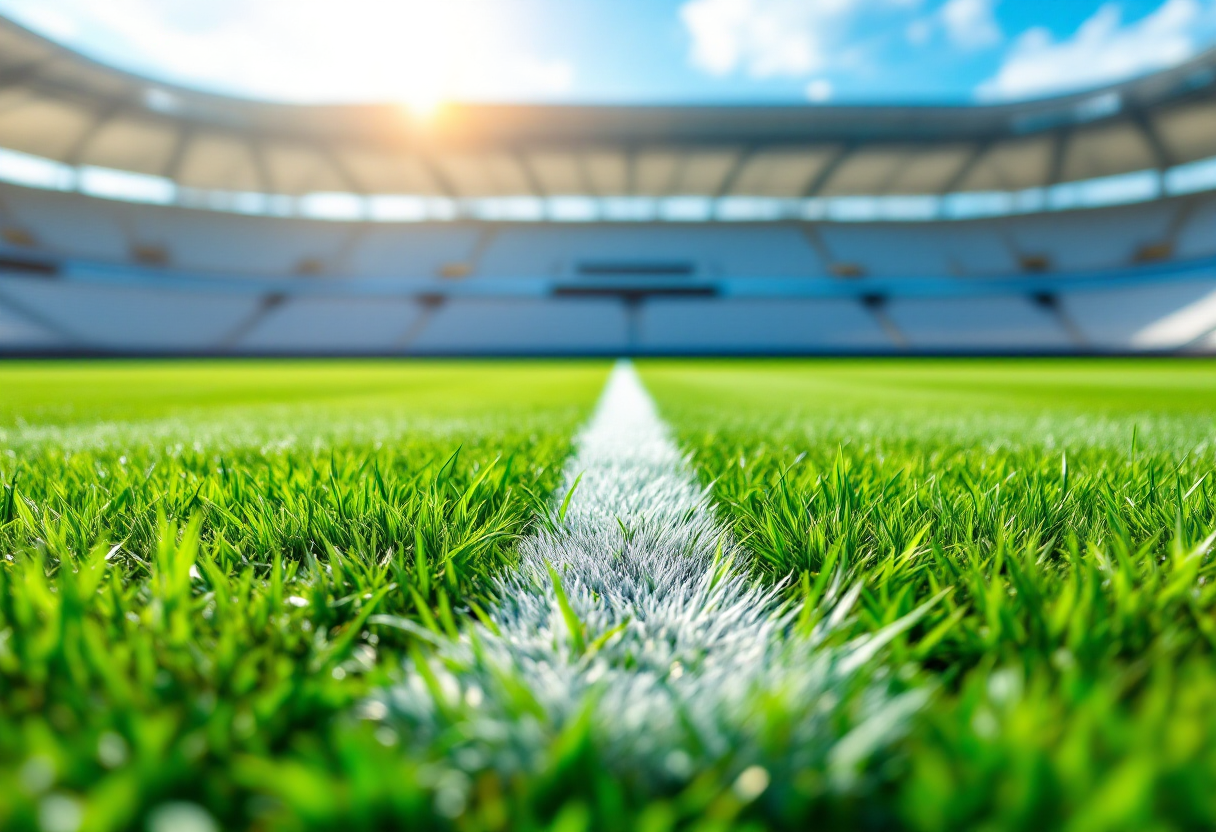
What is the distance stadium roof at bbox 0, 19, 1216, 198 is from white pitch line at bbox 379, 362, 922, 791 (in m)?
25.9

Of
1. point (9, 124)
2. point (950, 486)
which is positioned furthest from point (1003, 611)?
point (9, 124)

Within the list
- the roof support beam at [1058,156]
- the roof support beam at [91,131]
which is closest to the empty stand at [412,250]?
the roof support beam at [91,131]

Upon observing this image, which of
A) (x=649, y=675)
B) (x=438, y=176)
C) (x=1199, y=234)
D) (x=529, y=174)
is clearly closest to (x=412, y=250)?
(x=438, y=176)

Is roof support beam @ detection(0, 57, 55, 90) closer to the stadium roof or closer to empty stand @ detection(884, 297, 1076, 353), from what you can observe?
the stadium roof

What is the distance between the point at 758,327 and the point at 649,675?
99.2ft

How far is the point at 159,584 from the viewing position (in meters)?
0.64

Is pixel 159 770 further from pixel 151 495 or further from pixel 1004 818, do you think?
pixel 151 495

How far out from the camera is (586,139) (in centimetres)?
2595

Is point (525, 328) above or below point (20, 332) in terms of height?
below

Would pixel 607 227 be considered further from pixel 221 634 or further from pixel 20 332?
pixel 221 634

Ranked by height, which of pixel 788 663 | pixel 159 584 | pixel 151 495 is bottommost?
pixel 788 663

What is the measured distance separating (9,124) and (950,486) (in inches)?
1395

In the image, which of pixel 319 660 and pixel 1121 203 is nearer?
pixel 319 660

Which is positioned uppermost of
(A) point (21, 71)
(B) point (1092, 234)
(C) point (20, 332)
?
(A) point (21, 71)
